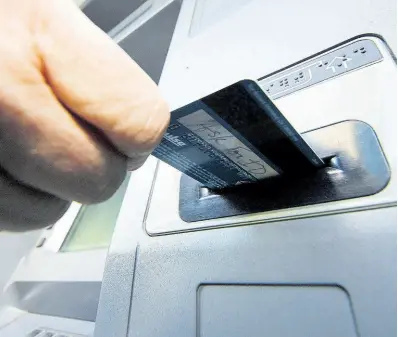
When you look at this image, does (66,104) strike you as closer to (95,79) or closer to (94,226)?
(95,79)

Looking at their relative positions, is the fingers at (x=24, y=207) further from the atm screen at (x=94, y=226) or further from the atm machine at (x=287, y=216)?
the atm screen at (x=94, y=226)

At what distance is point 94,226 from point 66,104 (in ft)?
2.82

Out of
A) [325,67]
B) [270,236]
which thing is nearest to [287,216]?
[270,236]

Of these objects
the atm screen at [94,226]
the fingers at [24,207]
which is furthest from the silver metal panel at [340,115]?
the atm screen at [94,226]

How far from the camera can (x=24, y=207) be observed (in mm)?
282

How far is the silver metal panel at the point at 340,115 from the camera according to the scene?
329mm

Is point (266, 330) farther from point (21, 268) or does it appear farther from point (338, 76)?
point (21, 268)

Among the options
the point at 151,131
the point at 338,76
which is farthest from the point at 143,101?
the point at 338,76

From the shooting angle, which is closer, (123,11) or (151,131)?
(151,131)

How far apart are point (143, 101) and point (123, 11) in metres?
0.99

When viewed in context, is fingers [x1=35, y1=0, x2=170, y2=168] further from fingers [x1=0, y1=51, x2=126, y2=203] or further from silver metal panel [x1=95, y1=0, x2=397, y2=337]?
silver metal panel [x1=95, y1=0, x2=397, y2=337]

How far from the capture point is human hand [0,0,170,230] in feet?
0.73

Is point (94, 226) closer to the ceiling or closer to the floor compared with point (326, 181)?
closer to the ceiling

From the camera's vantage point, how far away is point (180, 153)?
35 centimetres
